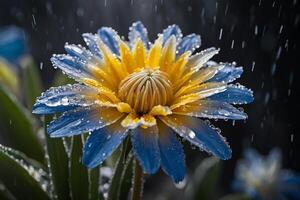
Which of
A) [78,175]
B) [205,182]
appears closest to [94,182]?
[78,175]

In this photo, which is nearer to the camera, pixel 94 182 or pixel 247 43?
pixel 94 182

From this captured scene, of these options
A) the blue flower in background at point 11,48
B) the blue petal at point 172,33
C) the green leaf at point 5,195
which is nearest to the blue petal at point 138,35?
the blue petal at point 172,33

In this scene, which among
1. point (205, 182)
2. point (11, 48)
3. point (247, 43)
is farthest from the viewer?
point (247, 43)

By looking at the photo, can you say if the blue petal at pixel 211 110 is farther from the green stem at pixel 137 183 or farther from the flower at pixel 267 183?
the flower at pixel 267 183

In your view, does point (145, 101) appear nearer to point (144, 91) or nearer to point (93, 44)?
point (144, 91)

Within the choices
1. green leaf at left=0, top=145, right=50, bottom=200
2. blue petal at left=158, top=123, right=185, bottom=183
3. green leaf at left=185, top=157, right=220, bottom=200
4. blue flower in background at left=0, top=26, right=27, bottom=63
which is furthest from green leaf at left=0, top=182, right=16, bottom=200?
blue flower in background at left=0, top=26, right=27, bottom=63

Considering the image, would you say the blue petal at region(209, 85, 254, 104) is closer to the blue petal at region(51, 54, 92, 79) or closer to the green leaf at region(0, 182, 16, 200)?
the blue petal at region(51, 54, 92, 79)

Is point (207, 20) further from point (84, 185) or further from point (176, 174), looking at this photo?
point (176, 174)
